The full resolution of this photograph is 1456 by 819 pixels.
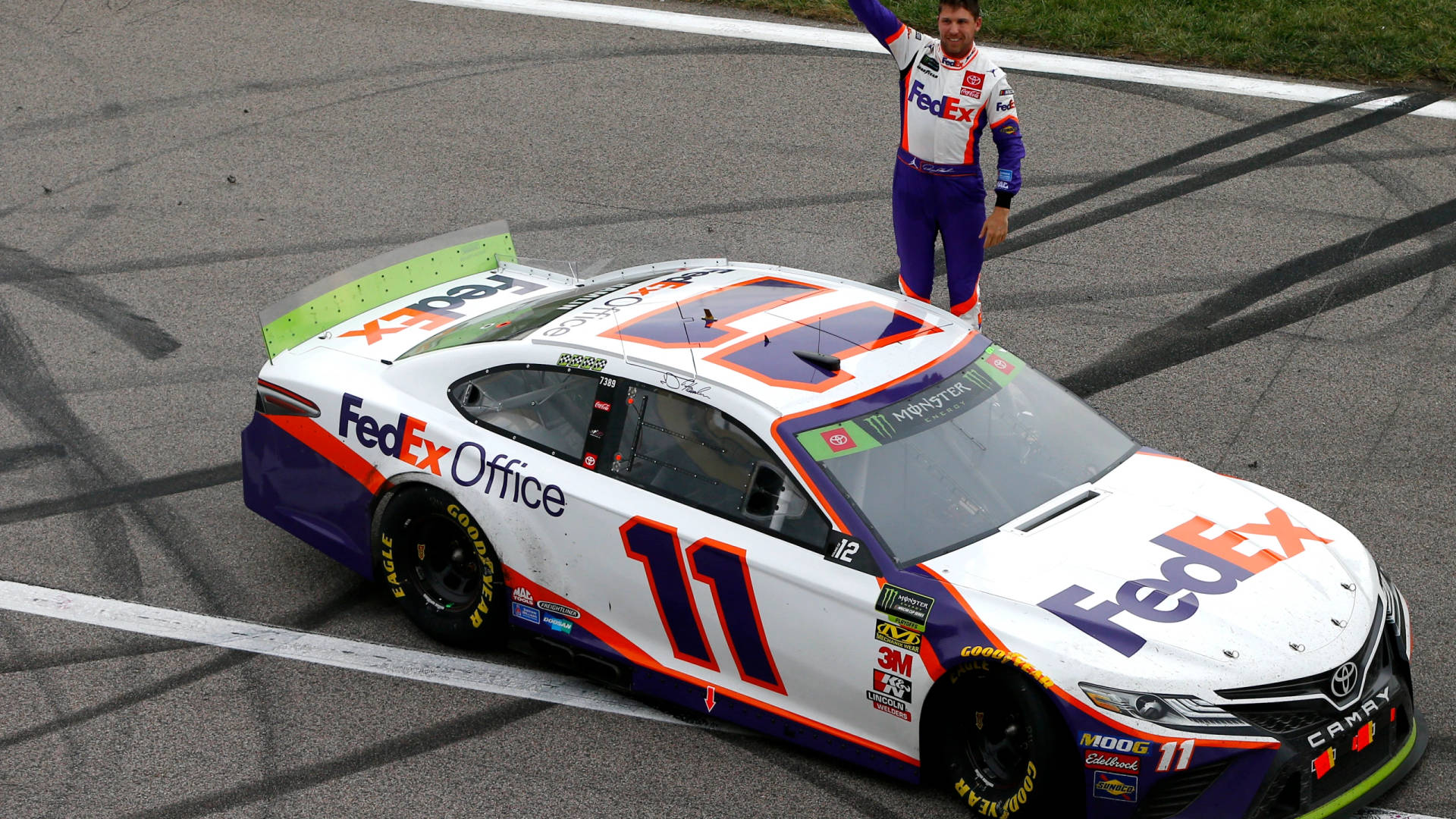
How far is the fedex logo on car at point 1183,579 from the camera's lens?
177 inches

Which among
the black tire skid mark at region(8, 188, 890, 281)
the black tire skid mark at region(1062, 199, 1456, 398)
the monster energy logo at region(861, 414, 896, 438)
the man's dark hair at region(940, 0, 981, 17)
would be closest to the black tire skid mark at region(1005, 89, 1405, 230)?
the black tire skid mark at region(8, 188, 890, 281)

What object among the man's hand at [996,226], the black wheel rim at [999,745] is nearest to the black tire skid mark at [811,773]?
the black wheel rim at [999,745]

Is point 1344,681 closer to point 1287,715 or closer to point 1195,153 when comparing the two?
point 1287,715

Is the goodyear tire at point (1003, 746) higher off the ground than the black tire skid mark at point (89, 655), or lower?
higher

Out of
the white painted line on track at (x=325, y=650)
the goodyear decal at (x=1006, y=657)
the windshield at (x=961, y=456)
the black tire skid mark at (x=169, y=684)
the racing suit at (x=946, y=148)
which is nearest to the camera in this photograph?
the goodyear decal at (x=1006, y=657)

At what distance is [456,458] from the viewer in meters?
5.62

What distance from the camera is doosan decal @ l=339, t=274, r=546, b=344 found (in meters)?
6.39

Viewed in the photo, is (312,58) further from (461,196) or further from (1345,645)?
(1345,645)

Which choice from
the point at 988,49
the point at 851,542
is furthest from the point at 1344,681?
the point at 988,49

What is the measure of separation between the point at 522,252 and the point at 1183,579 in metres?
5.61

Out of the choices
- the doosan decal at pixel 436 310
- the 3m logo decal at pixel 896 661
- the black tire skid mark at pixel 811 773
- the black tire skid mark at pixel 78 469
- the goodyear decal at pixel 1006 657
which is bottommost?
the black tire skid mark at pixel 78 469

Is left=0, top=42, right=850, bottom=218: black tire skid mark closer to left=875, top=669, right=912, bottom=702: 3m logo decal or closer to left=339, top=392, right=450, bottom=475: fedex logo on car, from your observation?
left=339, top=392, right=450, bottom=475: fedex logo on car

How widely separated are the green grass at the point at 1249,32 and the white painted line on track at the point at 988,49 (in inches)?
9.9

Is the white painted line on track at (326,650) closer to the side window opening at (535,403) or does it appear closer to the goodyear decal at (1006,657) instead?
the side window opening at (535,403)
